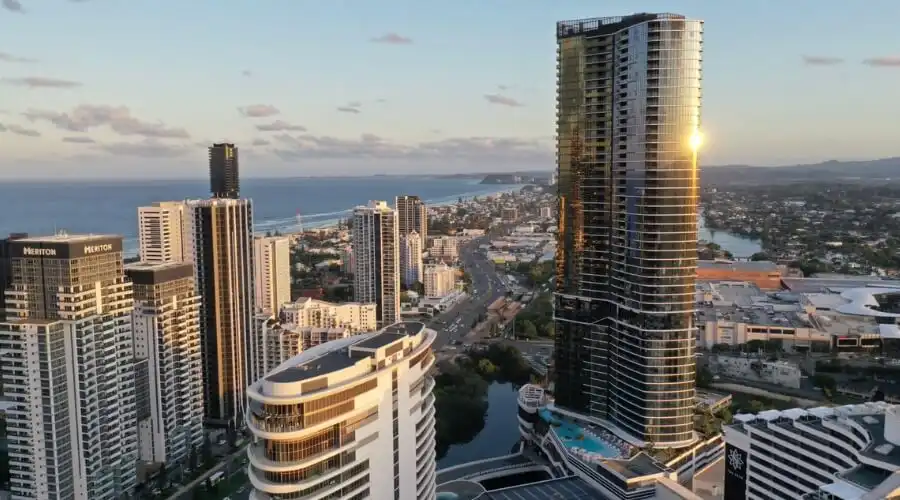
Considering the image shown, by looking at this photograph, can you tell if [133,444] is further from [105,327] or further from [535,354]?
[535,354]

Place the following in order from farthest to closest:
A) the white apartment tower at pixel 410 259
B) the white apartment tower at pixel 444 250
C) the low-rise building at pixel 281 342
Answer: the white apartment tower at pixel 444 250
the white apartment tower at pixel 410 259
the low-rise building at pixel 281 342

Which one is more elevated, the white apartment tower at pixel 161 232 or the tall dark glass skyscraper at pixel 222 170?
the tall dark glass skyscraper at pixel 222 170

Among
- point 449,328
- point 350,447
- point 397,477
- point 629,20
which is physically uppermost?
point 629,20

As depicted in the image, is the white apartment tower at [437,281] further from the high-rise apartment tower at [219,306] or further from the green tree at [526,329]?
the high-rise apartment tower at [219,306]

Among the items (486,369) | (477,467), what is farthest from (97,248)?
(486,369)

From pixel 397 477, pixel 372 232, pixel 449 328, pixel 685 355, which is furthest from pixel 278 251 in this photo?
pixel 397 477

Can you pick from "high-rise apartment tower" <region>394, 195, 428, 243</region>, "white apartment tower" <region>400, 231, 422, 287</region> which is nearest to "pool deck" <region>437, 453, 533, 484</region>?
"white apartment tower" <region>400, 231, 422, 287</region>

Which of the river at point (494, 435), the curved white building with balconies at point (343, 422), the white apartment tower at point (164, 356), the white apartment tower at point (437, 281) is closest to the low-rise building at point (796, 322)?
the river at point (494, 435)
